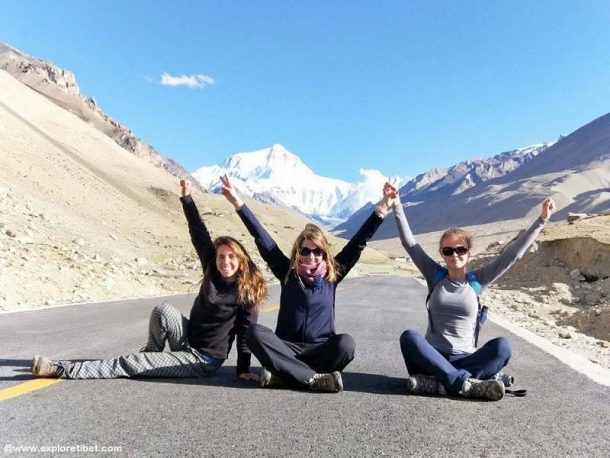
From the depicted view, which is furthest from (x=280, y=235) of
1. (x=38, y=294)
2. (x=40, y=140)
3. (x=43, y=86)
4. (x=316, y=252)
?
(x=43, y=86)

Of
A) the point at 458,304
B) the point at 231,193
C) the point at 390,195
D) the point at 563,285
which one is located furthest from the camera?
the point at 563,285

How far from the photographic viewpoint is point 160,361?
5277 millimetres

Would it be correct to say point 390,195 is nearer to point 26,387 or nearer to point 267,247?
point 267,247

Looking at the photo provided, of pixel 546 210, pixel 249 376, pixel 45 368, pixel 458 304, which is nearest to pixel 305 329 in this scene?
pixel 249 376

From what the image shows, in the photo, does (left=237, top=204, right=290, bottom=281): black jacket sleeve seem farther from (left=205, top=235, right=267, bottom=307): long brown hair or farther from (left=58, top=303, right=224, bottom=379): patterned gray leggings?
(left=58, top=303, right=224, bottom=379): patterned gray leggings

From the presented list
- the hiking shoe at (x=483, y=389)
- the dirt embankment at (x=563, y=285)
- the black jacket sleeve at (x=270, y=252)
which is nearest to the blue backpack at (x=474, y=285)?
the hiking shoe at (x=483, y=389)

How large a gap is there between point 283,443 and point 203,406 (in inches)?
42.3

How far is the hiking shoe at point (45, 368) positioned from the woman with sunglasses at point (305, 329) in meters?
1.87

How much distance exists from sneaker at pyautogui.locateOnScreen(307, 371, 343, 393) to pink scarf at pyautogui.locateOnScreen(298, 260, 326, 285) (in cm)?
92

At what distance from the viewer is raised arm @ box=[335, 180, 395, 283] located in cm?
569

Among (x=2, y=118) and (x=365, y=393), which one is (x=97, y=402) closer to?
(x=365, y=393)

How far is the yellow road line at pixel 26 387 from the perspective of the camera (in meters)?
4.46

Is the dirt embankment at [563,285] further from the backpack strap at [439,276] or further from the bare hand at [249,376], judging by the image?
the bare hand at [249,376]

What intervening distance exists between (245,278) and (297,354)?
3.09 feet
